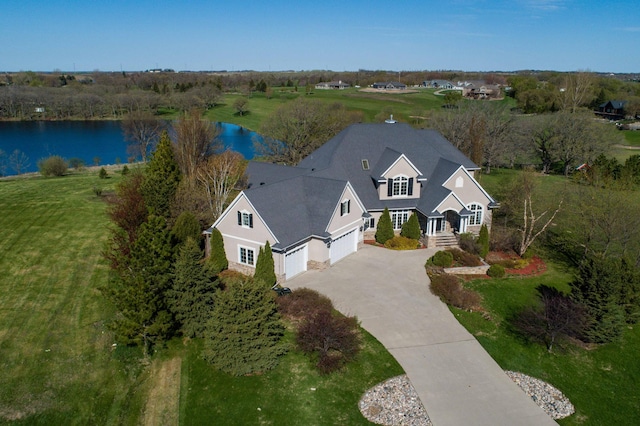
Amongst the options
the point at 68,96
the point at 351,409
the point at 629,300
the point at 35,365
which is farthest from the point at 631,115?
the point at 68,96

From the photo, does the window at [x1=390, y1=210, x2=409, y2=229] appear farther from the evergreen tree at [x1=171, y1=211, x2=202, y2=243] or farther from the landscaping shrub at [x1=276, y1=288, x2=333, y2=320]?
the evergreen tree at [x1=171, y1=211, x2=202, y2=243]

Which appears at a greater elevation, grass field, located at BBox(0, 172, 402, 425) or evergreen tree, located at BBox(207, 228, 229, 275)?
evergreen tree, located at BBox(207, 228, 229, 275)

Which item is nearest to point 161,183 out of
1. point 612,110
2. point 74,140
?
point 74,140

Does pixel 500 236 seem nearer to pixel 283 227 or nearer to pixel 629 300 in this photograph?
pixel 629 300

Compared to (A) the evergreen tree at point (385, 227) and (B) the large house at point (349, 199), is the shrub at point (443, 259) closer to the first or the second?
(B) the large house at point (349, 199)

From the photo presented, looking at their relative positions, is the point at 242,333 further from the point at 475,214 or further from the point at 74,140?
the point at 74,140

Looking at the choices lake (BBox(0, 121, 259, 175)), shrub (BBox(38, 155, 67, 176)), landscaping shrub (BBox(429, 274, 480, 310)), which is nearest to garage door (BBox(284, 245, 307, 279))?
landscaping shrub (BBox(429, 274, 480, 310))
